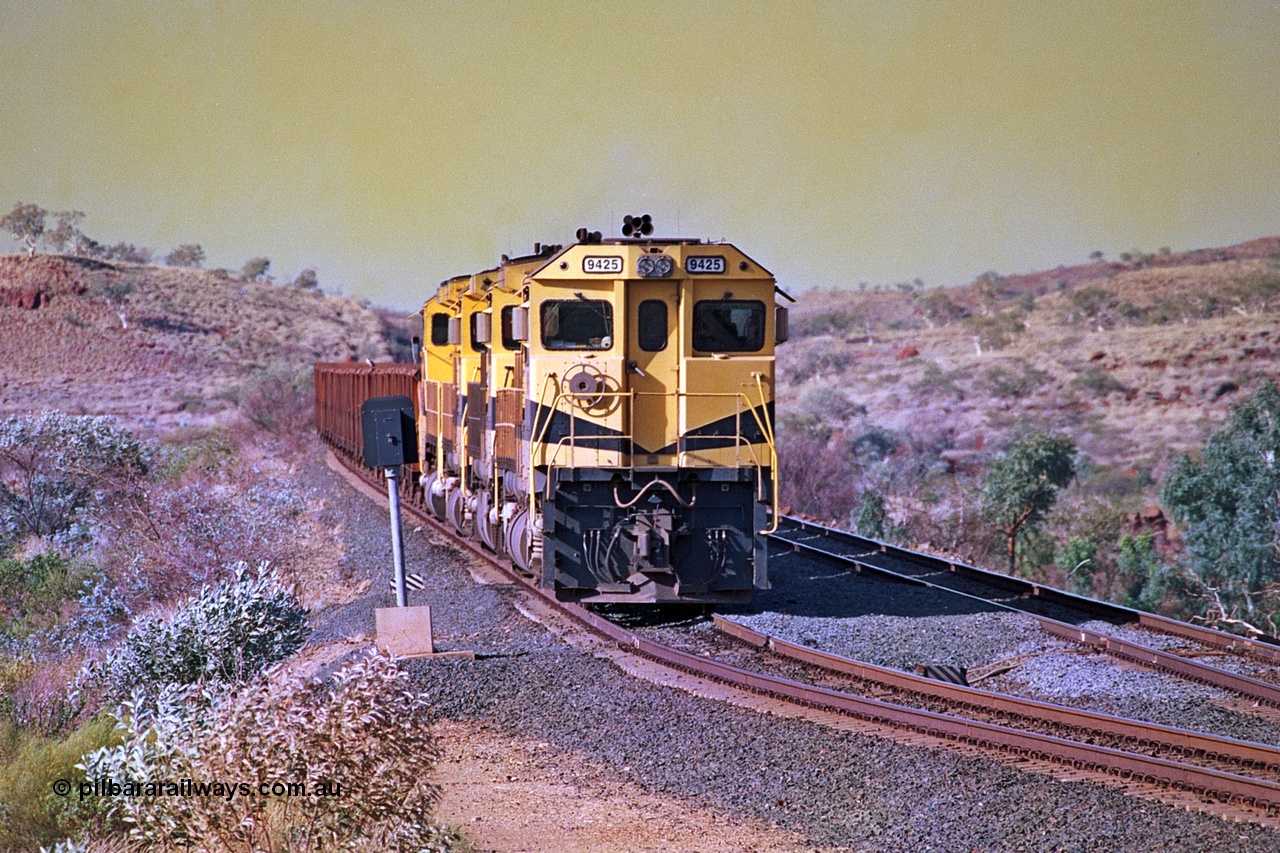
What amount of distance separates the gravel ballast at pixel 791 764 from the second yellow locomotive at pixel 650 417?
0.99 m

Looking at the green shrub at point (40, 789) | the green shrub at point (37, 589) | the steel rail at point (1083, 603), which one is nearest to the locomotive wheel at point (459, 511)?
the steel rail at point (1083, 603)

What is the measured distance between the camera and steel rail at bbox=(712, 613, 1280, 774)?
8094mm

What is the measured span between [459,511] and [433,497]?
2.13 meters

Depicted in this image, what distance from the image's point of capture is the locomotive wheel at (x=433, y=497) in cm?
1955

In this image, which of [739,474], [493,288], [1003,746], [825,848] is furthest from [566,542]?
[825,848]

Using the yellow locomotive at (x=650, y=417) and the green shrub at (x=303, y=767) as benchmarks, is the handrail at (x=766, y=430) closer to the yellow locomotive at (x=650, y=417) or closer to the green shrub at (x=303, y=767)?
the yellow locomotive at (x=650, y=417)

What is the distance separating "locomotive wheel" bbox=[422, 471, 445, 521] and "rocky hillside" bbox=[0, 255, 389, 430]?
30937mm

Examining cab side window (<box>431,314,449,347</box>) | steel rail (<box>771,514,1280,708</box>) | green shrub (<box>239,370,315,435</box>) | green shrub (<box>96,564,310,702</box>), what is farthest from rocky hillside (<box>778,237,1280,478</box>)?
green shrub (<box>96,564,310,702</box>)

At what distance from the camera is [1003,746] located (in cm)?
861

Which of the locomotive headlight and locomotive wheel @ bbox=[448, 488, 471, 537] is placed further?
locomotive wheel @ bbox=[448, 488, 471, 537]

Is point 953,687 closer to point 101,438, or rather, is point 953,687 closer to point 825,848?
point 825,848

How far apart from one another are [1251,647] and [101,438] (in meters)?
21.3

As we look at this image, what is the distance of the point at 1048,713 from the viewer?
9.17 meters

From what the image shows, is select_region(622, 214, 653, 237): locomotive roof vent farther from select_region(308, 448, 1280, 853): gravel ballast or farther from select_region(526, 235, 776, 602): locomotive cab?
select_region(308, 448, 1280, 853): gravel ballast
